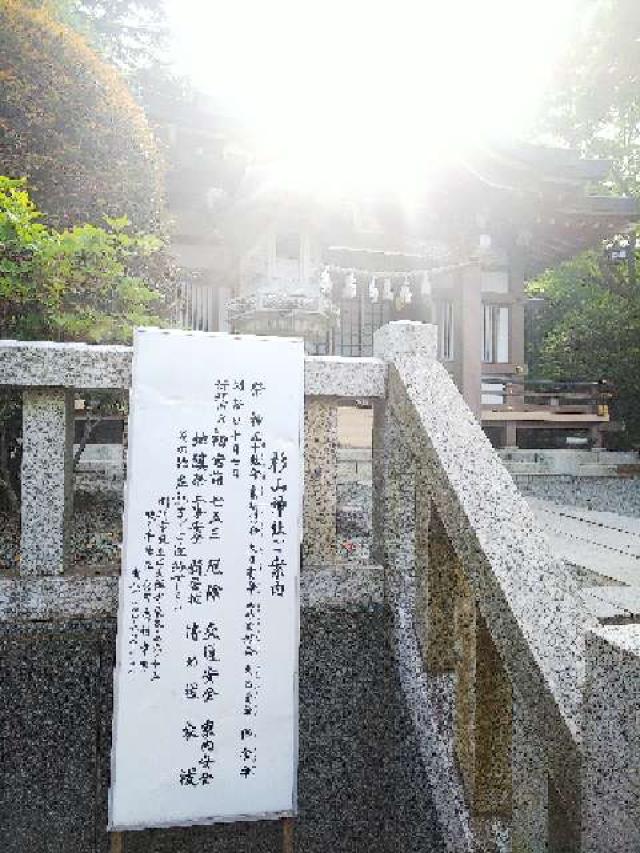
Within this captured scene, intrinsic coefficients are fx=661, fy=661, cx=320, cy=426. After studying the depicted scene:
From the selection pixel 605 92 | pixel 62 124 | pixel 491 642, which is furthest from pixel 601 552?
pixel 605 92

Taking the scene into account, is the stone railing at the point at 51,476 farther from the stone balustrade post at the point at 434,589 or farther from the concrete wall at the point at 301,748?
the stone balustrade post at the point at 434,589

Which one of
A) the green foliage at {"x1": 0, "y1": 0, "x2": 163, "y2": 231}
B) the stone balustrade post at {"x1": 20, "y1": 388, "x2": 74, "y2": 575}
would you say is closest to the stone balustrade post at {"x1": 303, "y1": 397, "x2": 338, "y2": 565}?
the stone balustrade post at {"x1": 20, "y1": 388, "x2": 74, "y2": 575}

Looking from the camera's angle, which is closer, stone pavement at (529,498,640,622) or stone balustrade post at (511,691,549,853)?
stone balustrade post at (511,691,549,853)

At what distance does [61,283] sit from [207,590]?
6.49 ft

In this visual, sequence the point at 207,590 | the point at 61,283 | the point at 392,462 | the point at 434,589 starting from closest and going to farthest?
the point at 207,590
the point at 434,589
the point at 392,462
the point at 61,283

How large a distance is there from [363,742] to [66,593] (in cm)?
126

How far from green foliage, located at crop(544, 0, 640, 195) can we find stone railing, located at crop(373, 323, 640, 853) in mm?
18932

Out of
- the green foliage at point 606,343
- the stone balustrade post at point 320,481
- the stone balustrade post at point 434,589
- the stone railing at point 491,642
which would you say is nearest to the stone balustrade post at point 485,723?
the stone railing at point 491,642

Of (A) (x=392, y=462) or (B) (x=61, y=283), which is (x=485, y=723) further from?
(B) (x=61, y=283)

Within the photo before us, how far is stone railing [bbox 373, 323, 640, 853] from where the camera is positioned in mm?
1556

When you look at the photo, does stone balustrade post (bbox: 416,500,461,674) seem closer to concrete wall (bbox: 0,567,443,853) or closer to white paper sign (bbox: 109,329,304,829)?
concrete wall (bbox: 0,567,443,853)

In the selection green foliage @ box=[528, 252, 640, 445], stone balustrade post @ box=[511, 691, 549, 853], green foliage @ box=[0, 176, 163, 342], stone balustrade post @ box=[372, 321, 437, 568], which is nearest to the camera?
stone balustrade post @ box=[511, 691, 549, 853]

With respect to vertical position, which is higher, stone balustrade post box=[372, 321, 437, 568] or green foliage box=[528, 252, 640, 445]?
green foliage box=[528, 252, 640, 445]

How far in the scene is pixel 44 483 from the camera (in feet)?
8.04
